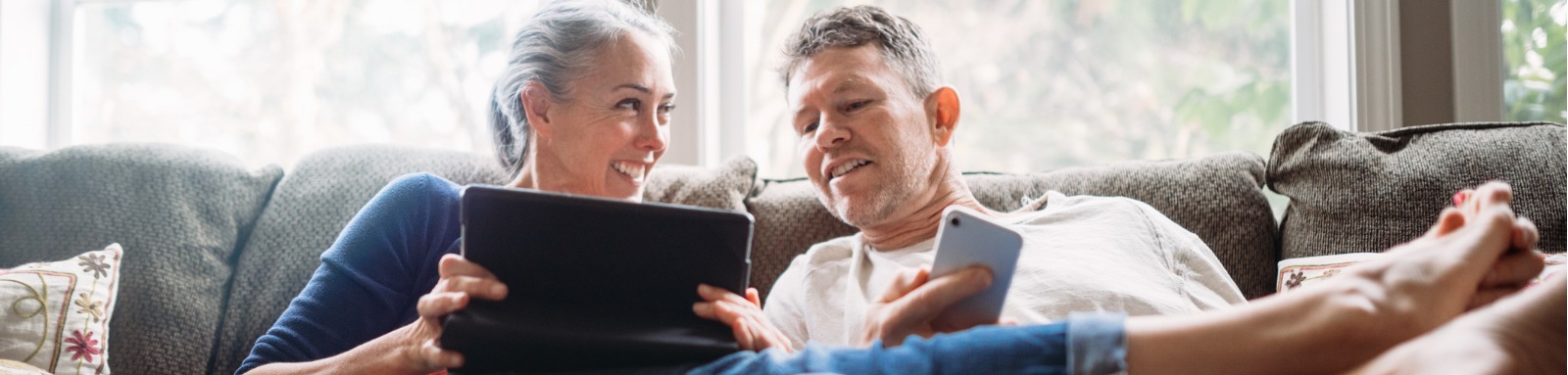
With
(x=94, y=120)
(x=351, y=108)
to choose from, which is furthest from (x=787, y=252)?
(x=94, y=120)

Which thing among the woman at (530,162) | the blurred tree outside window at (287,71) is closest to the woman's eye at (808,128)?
the woman at (530,162)

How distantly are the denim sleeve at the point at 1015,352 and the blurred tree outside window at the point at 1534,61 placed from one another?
1.83 metres

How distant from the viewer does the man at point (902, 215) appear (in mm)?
1507

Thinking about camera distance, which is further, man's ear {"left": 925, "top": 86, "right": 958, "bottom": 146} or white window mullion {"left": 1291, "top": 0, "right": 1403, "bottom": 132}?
white window mullion {"left": 1291, "top": 0, "right": 1403, "bottom": 132}

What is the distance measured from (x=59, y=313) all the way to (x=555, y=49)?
0.95m

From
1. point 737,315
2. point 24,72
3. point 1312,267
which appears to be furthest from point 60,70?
point 1312,267

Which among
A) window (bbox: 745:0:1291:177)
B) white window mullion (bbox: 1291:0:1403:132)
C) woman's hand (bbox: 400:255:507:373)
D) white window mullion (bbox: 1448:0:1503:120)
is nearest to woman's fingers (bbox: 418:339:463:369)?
woman's hand (bbox: 400:255:507:373)

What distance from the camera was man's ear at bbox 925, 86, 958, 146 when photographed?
1831 mm

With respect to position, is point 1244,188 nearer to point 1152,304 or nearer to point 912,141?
point 1152,304

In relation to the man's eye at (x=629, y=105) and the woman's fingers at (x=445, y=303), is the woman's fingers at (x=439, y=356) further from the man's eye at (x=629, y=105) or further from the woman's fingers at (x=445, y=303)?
the man's eye at (x=629, y=105)

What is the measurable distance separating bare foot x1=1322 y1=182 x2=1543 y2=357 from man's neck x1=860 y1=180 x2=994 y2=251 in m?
0.85

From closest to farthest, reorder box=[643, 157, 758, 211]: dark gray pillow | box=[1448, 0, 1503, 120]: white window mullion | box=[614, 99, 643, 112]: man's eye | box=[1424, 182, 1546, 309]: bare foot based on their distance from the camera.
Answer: box=[1424, 182, 1546, 309]: bare foot < box=[614, 99, 643, 112]: man's eye < box=[643, 157, 758, 211]: dark gray pillow < box=[1448, 0, 1503, 120]: white window mullion

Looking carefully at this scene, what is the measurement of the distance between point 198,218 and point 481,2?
1.00m

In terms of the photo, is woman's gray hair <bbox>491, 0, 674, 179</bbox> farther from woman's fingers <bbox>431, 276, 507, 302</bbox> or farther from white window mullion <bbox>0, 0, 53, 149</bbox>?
white window mullion <bbox>0, 0, 53, 149</bbox>
